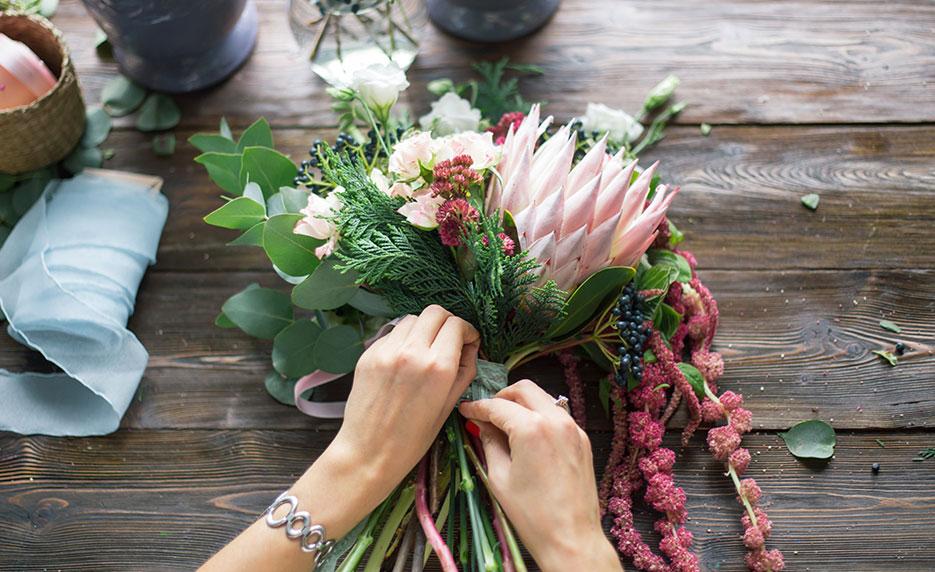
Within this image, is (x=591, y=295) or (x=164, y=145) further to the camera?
(x=164, y=145)

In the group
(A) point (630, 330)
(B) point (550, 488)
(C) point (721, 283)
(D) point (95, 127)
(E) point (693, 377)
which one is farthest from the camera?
(D) point (95, 127)

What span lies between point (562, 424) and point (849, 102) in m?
0.75

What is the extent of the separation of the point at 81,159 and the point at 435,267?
66 cm

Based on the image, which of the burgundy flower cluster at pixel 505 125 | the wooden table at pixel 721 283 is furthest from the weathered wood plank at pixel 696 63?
the burgundy flower cluster at pixel 505 125

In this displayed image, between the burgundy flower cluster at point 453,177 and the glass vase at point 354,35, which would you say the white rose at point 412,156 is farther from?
the glass vase at point 354,35

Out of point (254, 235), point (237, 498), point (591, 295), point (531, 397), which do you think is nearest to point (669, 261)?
point (591, 295)

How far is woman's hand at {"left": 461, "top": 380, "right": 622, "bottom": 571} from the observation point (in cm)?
70

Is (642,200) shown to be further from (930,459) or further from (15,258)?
(15,258)

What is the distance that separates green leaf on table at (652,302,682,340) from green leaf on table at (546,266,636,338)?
85 mm

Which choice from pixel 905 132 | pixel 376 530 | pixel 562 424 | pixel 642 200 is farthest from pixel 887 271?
pixel 376 530

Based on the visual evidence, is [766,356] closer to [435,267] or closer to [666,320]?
[666,320]

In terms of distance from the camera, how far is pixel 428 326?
77 centimetres

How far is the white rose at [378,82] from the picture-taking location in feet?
2.67

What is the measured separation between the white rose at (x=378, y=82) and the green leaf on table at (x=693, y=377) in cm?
47
